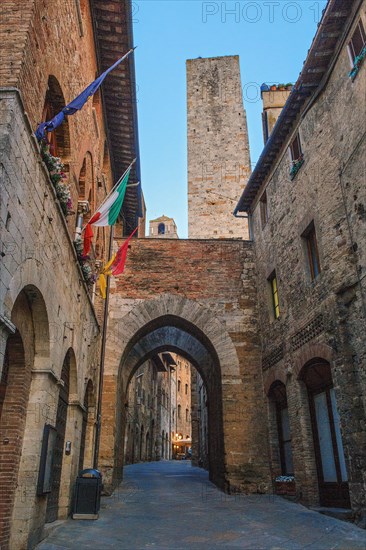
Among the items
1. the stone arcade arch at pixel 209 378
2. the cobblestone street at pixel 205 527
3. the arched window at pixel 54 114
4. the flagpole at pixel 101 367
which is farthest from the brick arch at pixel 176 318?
the arched window at pixel 54 114

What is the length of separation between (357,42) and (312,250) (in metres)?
3.71

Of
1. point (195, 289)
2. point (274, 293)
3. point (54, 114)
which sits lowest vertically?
point (274, 293)

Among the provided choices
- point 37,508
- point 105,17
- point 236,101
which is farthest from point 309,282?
point 236,101

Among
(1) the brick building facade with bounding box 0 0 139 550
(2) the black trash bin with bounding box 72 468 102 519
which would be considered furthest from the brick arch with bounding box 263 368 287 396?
(2) the black trash bin with bounding box 72 468 102 519

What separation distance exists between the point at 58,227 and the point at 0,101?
223 cm

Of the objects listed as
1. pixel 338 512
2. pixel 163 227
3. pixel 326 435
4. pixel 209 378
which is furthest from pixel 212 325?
pixel 163 227

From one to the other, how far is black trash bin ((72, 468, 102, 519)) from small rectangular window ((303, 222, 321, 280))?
552 cm

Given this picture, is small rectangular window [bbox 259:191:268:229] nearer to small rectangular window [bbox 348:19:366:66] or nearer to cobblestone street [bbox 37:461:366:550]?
small rectangular window [bbox 348:19:366:66]

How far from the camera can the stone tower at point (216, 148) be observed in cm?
1938

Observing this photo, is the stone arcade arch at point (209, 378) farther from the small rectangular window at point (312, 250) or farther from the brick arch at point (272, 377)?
the small rectangular window at point (312, 250)

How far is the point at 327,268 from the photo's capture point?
7727 millimetres

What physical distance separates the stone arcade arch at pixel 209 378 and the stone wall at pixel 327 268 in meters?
1.15

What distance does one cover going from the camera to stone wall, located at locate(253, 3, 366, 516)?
6.70 m

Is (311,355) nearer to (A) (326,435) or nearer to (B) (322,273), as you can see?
(A) (326,435)
